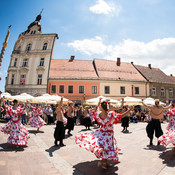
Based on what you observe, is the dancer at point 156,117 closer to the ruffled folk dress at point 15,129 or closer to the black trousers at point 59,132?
the black trousers at point 59,132

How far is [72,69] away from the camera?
30000 millimetres

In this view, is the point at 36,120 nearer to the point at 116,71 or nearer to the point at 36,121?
the point at 36,121

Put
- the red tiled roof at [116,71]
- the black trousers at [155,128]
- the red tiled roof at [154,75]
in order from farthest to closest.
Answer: the red tiled roof at [154,75] → the red tiled roof at [116,71] → the black trousers at [155,128]

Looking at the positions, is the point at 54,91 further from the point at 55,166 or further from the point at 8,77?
the point at 55,166

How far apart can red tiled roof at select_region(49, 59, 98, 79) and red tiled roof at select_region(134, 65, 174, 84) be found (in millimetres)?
12243

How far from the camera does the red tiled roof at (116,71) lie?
98.3 feet

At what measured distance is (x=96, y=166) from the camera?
3.75 m

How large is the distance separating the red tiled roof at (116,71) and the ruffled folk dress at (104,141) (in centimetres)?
2540

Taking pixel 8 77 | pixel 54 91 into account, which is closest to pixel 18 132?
pixel 54 91

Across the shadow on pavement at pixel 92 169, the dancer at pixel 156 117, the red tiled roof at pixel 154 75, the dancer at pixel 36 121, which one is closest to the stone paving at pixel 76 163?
the shadow on pavement at pixel 92 169

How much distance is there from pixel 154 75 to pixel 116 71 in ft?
32.3

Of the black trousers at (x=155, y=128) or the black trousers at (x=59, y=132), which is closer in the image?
the black trousers at (x=155, y=128)

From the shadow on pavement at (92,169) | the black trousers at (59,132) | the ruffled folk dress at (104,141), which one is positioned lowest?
the shadow on pavement at (92,169)

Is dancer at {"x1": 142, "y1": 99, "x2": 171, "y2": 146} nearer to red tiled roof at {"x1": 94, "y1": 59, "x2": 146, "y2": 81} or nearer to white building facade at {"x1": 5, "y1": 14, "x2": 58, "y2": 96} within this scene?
red tiled roof at {"x1": 94, "y1": 59, "x2": 146, "y2": 81}
